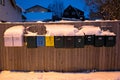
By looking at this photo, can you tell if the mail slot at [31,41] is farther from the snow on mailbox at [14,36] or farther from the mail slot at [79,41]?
the mail slot at [79,41]

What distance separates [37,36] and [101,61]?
2510 mm

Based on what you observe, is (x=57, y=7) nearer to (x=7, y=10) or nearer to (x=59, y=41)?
(x=7, y=10)

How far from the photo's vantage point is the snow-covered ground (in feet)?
24.7

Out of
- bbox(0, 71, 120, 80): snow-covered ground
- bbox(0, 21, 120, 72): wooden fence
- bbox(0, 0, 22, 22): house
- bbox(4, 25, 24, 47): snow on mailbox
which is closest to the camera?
bbox(0, 71, 120, 80): snow-covered ground

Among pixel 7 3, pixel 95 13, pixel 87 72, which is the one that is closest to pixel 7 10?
pixel 7 3

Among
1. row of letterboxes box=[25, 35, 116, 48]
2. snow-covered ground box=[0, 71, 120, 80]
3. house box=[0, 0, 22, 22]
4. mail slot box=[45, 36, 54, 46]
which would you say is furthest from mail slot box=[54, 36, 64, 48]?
house box=[0, 0, 22, 22]

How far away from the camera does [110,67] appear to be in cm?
841

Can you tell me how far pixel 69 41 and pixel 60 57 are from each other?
69 cm

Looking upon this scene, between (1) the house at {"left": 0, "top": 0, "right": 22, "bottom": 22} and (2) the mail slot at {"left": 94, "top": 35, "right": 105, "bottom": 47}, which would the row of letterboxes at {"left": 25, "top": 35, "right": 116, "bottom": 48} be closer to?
Answer: (2) the mail slot at {"left": 94, "top": 35, "right": 105, "bottom": 47}

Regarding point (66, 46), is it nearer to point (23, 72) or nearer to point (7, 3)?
point (23, 72)

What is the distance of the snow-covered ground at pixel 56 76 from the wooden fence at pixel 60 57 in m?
0.33

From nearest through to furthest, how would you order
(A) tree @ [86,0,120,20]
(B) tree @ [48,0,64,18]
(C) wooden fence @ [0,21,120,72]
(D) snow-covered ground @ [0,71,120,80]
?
(D) snow-covered ground @ [0,71,120,80] → (C) wooden fence @ [0,21,120,72] → (A) tree @ [86,0,120,20] → (B) tree @ [48,0,64,18]

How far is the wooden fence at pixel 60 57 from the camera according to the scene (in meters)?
8.30

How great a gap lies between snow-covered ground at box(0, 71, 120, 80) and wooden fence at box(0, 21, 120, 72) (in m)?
0.33
